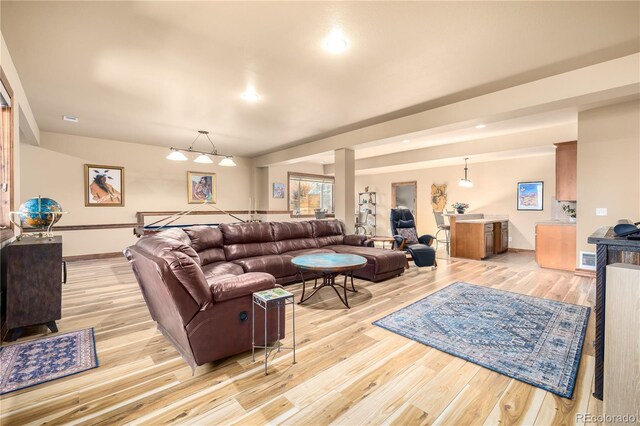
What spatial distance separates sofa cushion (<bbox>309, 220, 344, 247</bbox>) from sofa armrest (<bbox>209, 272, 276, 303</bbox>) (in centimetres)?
288

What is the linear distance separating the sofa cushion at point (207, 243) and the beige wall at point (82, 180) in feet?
12.6

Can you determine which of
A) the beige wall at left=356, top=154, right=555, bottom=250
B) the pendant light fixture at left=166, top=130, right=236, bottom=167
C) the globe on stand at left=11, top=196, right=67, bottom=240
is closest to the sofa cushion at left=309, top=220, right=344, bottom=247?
the pendant light fixture at left=166, top=130, right=236, bottom=167

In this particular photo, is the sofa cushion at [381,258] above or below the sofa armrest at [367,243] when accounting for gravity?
below

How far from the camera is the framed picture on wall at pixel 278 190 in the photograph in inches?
353

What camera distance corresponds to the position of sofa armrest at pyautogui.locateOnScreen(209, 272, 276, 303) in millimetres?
2092

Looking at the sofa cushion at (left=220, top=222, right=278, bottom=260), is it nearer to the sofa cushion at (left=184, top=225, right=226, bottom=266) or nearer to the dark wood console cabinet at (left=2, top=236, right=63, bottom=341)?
the sofa cushion at (left=184, top=225, right=226, bottom=266)

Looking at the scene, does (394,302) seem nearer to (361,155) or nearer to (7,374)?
(7,374)

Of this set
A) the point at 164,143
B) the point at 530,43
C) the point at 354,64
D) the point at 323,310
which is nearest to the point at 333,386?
the point at 323,310

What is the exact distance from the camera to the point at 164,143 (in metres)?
6.90

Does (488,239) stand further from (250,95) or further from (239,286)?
(239,286)

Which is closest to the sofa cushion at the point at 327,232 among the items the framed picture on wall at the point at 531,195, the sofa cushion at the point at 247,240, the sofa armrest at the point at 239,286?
the sofa cushion at the point at 247,240

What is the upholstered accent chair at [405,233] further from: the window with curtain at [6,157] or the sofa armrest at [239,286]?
the window with curtain at [6,157]

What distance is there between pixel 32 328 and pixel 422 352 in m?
3.74

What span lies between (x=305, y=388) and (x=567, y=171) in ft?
19.5
